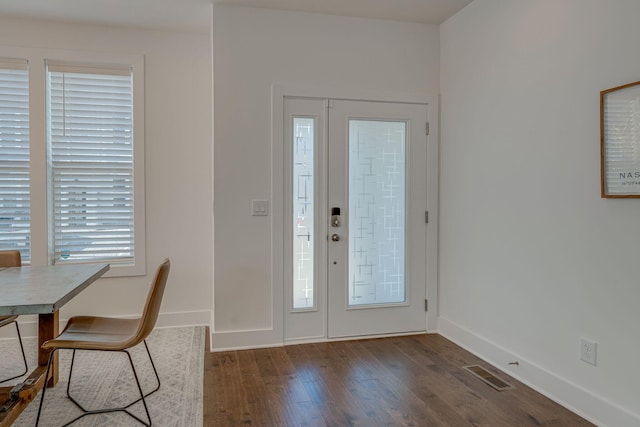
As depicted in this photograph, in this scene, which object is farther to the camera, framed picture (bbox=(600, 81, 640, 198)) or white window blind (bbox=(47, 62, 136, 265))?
white window blind (bbox=(47, 62, 136, 265))

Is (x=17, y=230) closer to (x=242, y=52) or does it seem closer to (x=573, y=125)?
(x=242, y=52)

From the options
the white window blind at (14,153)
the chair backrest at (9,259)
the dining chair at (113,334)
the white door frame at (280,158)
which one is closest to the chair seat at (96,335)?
the dining chair at (113,334)

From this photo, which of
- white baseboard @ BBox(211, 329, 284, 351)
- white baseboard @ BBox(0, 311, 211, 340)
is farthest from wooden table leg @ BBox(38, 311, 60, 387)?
white baseboard @ BBox(0, 311, 211, 340)

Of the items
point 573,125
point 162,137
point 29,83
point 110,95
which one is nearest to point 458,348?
point 573,125

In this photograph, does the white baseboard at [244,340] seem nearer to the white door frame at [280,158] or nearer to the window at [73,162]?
the white door frame at [280,158]

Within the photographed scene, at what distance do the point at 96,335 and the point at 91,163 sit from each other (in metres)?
1.93

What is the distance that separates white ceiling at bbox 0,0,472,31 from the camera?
10.7ft

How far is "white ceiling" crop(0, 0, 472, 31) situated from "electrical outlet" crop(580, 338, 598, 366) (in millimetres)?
2483

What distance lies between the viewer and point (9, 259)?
9.56 feet

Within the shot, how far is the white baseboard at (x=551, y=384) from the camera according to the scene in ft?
7.27

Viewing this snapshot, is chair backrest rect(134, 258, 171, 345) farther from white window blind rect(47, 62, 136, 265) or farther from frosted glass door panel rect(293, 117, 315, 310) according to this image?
white window blind rect(47, 62, 136, 265)

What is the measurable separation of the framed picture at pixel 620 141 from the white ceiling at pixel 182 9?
154 centimetres

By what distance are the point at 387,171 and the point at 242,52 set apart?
4.89ft

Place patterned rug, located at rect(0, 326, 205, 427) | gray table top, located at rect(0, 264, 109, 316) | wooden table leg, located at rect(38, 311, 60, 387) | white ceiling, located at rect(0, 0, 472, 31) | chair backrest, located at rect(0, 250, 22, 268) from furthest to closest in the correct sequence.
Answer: white ceiling, located at rect(0, 0, 472, 31) < chair backrest, located at rect(0, 250, 22, 268) < wooden table leg, located at rect(38, 311, 60, 387) < patterned rug, located at rect(0, 326, 205, 427) < gray table top, located at rect(0, 264, 109, 316)
